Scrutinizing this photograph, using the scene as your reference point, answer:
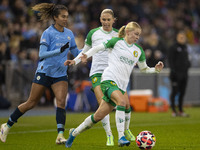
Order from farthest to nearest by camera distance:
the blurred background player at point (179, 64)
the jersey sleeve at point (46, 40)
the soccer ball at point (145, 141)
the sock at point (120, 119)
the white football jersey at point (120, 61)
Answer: the blurred background player at point (179, 64)
the jersey sleeve at point (46, 40)
the white football jersey at point (120, 61)
the sock at point (120, 119)
the soccer ball at point (145, 141)

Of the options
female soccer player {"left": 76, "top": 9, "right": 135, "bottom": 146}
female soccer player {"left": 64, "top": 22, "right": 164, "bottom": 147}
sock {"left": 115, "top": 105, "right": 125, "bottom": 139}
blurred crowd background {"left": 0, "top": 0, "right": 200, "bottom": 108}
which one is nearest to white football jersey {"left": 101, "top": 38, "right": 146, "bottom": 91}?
female soccer player {"left": 64, "top": 22, "right": 164, "bottom": 147}

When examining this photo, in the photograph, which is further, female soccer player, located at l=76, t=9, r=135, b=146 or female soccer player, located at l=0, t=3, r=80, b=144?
female soccer player, located at l=76, t=9, r=135, b=146

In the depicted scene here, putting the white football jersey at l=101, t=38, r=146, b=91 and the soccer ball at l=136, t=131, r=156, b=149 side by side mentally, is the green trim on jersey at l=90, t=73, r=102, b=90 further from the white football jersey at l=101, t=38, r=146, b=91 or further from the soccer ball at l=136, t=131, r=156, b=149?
the soccer ball at l=136, t=131, r=156, b=149

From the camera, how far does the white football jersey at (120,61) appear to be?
24.0 feet

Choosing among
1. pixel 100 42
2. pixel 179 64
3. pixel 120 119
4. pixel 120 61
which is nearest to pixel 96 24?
pixel 179 64

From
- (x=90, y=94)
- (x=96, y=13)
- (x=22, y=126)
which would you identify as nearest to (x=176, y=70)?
(x=90, y=94)

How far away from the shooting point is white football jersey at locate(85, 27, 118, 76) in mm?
8383

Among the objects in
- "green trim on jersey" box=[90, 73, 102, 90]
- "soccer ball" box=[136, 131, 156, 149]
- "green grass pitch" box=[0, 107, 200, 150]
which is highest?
"green trim on jersey" box=[90, 73, 102, 90]

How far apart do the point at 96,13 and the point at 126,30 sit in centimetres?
1497

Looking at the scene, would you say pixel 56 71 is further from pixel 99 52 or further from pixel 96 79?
pixel 99 52

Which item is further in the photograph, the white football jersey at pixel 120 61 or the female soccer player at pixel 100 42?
the female soccer player at pixel 100 42

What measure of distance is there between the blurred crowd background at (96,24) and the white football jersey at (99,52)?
568 centimetres

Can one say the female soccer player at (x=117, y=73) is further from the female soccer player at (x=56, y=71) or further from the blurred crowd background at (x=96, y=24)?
the blurred crowd background at (x=96, y=24)

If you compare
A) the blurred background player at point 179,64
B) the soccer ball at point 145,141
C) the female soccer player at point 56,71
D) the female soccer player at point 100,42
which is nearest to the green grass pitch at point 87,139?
the soccer ball at point 145,141
